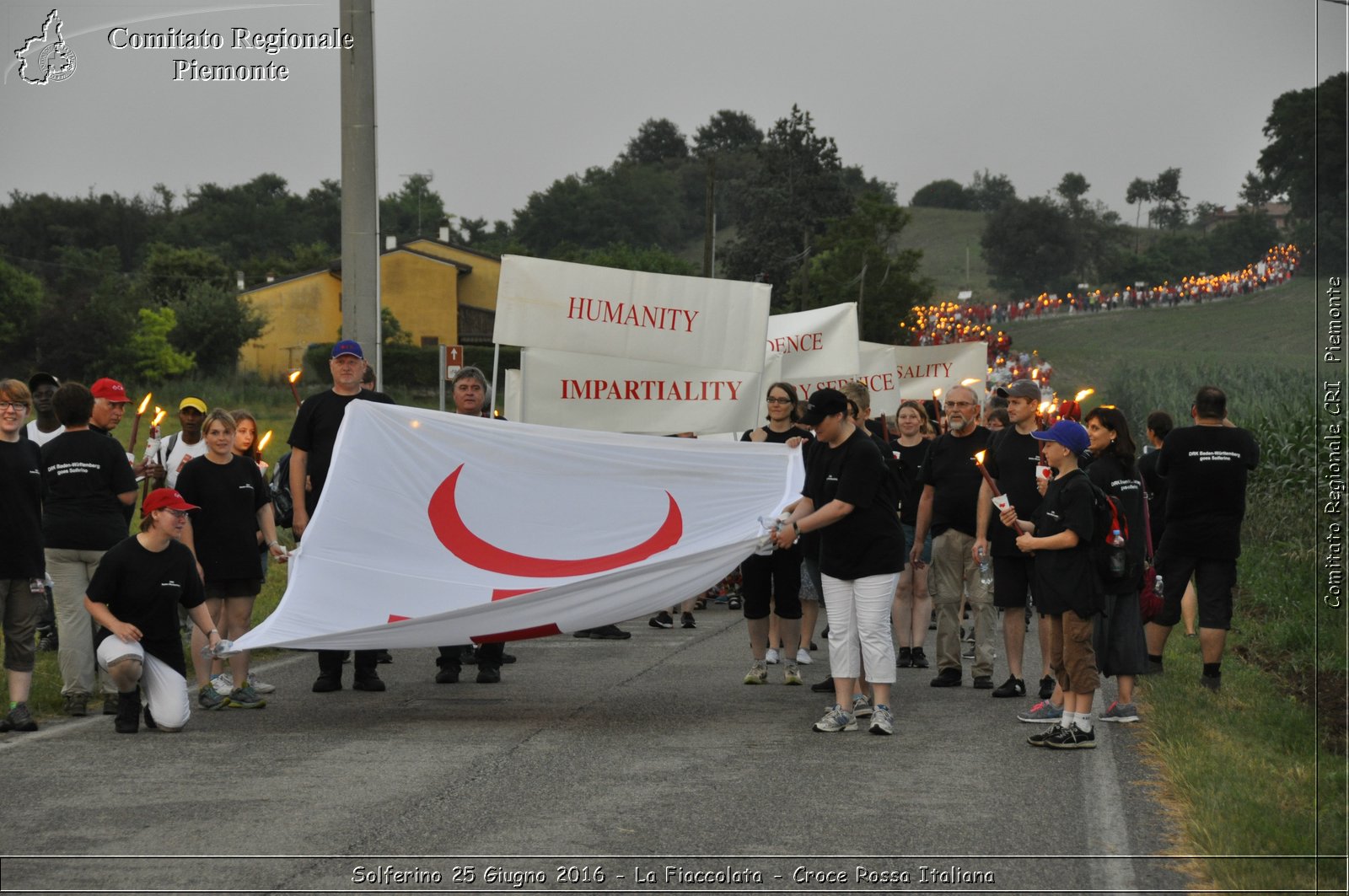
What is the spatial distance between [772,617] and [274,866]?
7006 millimetres

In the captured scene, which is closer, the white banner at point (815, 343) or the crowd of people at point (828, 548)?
the crowd of people at point (828, 548)

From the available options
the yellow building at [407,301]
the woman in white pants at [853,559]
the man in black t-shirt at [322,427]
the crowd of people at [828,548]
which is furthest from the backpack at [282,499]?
the yellow building at [407,301]

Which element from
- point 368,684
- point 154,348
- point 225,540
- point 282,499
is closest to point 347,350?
point 282,499

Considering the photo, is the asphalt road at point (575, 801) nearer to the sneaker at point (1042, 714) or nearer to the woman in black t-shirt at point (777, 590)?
the sneaker at point (1042, 714)

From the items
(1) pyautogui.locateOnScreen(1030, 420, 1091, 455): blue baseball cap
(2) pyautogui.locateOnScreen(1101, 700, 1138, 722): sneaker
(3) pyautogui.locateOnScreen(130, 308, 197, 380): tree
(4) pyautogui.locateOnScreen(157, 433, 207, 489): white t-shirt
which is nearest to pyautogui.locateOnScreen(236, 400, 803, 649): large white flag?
(1) pyautogui.locateOnScreen(1030, 420, 1091, 455): blue baseball cap

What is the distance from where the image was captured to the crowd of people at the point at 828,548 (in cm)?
872

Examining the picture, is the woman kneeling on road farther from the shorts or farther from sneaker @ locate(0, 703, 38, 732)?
the shorts

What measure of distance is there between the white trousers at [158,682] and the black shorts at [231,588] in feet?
3.61

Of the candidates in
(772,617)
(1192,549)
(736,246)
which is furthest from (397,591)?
(736,246)

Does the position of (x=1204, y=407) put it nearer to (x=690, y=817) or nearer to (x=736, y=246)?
(x=690, y=817)

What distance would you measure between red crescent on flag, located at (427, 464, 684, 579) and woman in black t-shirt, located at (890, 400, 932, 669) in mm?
2926

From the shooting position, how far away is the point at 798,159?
6756 cm

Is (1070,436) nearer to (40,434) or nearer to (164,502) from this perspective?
(164,502)

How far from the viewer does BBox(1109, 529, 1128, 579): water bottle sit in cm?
873
